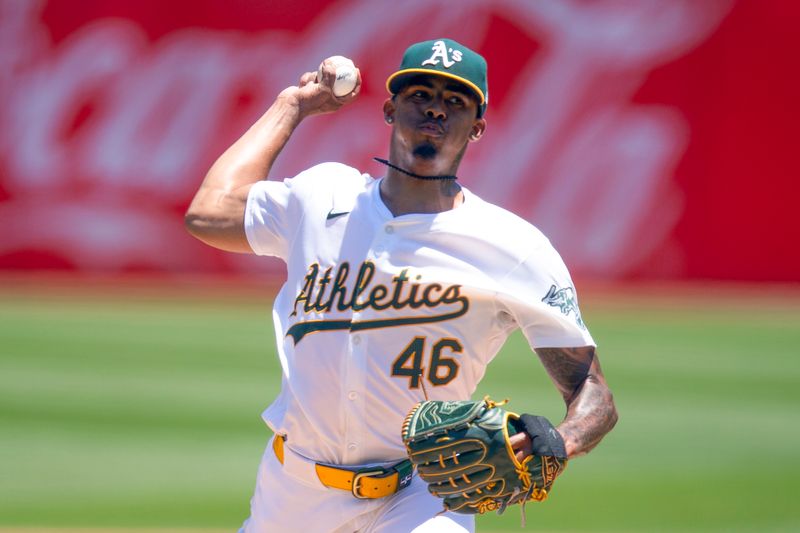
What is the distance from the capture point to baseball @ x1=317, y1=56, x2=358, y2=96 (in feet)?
12.4

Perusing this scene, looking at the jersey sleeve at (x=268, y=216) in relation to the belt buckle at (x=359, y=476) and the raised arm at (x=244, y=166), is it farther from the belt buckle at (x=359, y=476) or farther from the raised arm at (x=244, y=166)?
the belt buckle at (x=359, y=476)

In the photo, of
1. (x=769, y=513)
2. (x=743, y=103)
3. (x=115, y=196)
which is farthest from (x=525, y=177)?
(x=769, y=513)

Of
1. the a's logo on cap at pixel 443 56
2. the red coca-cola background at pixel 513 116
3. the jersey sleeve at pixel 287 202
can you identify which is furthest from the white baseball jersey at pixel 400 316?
the red coca-cola background at pixel 513 116

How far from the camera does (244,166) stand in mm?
3779

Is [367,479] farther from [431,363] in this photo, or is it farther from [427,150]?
[427,150]

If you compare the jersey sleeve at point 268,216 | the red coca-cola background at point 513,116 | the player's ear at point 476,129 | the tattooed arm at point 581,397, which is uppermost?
the red coca-cola background at point 513,116

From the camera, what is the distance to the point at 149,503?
6.39m

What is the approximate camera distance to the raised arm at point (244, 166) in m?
3.70

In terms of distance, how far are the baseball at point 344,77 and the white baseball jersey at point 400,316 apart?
0.48m

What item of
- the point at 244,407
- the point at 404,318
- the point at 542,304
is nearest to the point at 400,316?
the point at 404,318

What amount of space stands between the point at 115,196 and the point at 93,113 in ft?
2.95

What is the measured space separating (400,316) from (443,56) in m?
0.74

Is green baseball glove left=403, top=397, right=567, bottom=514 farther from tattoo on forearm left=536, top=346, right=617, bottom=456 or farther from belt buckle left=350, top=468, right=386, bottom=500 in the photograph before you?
belt buckle left=350, top=468, right=386, bottom=500

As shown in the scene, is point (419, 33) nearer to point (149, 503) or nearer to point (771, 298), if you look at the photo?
point (771, 298)
